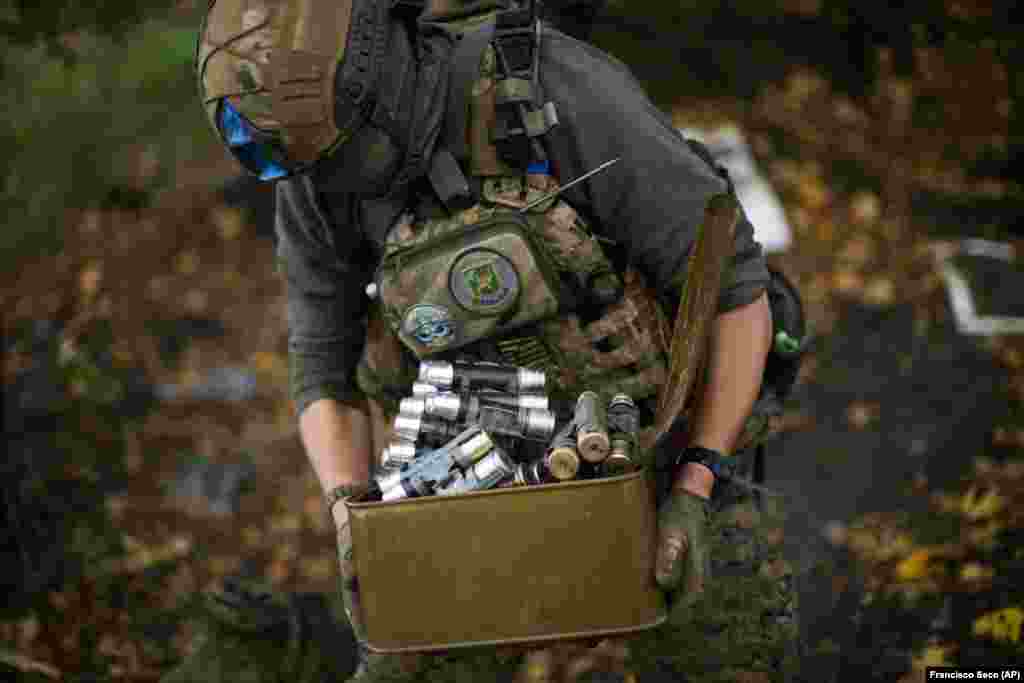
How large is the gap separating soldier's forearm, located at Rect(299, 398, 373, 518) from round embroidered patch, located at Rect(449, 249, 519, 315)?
943 millimetres

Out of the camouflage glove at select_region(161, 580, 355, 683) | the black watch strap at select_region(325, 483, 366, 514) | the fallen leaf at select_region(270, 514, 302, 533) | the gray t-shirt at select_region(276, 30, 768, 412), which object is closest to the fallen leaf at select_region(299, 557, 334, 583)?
the fallen leaf at select_region(270, 514, 302, 533)

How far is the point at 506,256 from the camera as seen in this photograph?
3.05 m

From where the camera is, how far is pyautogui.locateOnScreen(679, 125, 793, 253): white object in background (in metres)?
6.77

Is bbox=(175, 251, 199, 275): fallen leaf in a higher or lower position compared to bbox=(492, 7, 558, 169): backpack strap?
lower

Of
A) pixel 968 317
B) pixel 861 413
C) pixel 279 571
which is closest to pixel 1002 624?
pixel 861 413

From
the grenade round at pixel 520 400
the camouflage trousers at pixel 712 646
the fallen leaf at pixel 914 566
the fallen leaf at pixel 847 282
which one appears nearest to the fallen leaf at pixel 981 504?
the fallen leaf at pixel 914 566

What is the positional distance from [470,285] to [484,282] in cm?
4

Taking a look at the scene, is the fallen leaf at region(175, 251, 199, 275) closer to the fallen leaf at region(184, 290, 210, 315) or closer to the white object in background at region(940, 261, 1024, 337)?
the fallen leaf at region(184, 290, 210, 315)

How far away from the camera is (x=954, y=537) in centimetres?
500

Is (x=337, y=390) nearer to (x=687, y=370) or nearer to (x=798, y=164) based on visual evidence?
(x=687, y=370)

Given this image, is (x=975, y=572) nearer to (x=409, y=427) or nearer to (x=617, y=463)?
(x=617, y=463)

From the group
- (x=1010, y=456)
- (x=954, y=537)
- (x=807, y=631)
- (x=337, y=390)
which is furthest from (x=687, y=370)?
(x=1010, y=456)

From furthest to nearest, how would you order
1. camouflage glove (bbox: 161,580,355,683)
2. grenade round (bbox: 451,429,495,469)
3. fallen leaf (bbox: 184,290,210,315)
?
fallen leaf (bbox: 184,290,210,315)
camouflage glove (bbox: 161,580,355,683)
grenade round (bbox: 451,429,495,469)

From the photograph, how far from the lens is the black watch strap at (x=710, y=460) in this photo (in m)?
3.19
